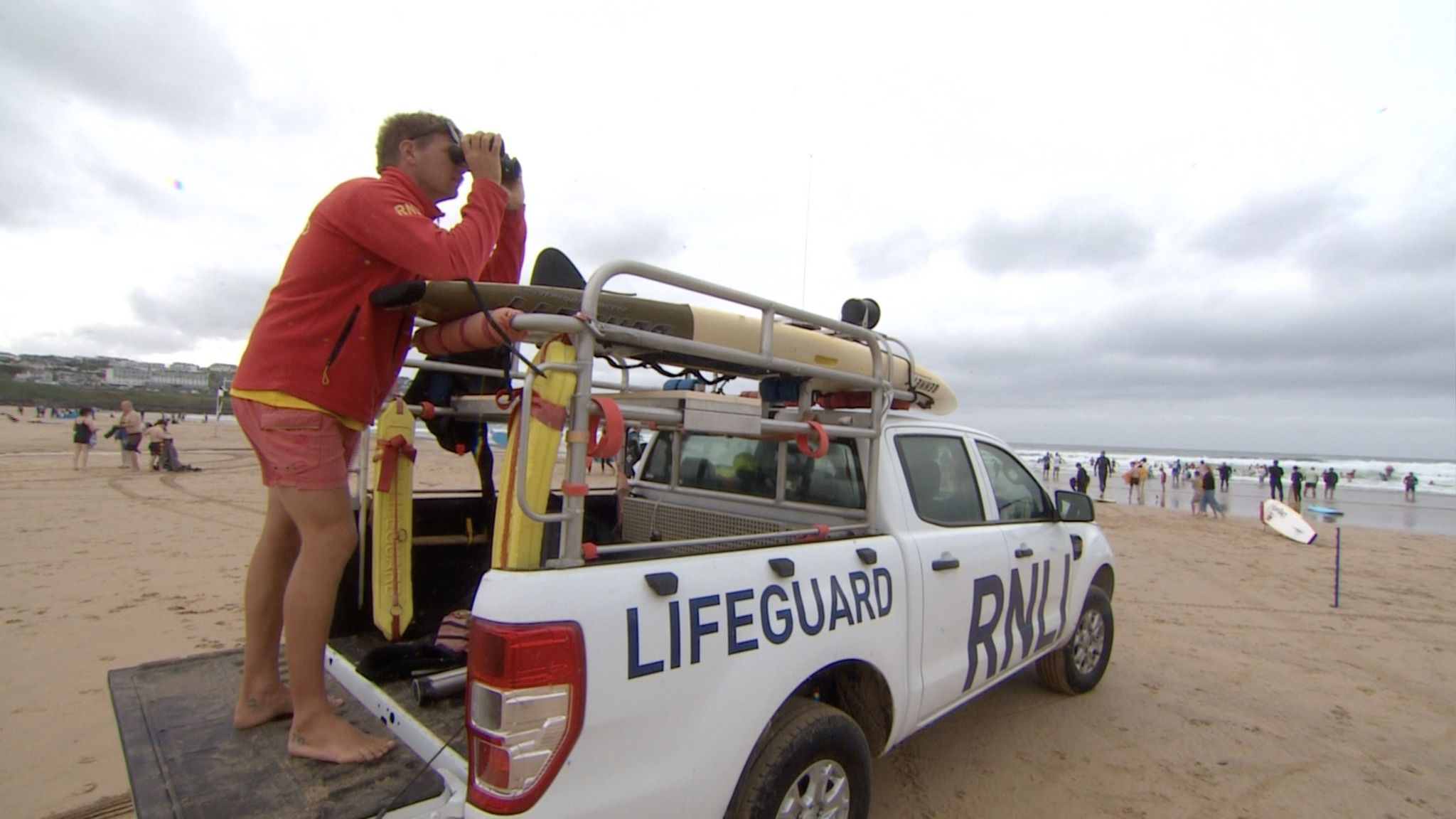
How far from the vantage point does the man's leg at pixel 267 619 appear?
231 cm

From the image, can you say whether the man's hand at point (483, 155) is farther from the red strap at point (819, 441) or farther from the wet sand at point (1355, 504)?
the wet sand at point (1355, 504)

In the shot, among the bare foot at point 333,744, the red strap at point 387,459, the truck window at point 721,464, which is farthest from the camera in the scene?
the truck window at point 721,464

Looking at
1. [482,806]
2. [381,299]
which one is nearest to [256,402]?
[381,299]

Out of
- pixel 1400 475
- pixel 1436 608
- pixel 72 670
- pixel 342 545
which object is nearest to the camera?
pixel 342 545

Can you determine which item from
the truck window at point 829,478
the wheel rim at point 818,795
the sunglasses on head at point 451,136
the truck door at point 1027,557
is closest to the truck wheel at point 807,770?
the wheel rim at point 818,795

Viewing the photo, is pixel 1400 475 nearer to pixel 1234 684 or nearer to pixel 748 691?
pixel 1234 684

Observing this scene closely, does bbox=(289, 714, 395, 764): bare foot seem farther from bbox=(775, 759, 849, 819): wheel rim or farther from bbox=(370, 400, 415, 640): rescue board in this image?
bbox=(775, 759, 849, 819): wheel rim

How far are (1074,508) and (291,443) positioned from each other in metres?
3.91

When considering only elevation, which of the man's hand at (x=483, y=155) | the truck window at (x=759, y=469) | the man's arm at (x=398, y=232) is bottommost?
the truck window at (x=759, y=469)

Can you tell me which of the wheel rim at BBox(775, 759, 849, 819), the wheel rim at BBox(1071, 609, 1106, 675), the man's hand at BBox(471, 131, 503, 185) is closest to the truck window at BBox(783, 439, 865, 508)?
the wheel rim at BBox(775, 759, 849, 819)

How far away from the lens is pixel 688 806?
1912mm

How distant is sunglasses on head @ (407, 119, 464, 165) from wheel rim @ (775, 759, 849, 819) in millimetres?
2292

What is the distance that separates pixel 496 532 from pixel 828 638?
1.13m

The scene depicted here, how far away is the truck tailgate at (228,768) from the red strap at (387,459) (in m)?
0.77
